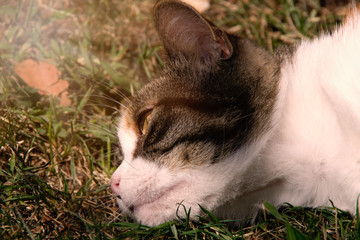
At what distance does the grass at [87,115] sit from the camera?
2.07 m

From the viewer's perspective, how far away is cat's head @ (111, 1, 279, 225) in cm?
197

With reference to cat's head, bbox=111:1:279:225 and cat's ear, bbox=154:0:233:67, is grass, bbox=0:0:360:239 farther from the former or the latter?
cat's ear, bbox=154:0:233:67

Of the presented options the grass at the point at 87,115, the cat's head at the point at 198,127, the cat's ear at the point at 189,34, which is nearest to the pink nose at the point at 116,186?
the cat's head at the point at 198,127

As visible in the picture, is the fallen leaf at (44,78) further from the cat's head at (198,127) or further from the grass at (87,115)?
the cat's head at (198,127)

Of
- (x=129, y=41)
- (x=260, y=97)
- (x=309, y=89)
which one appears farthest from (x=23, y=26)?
(x=309, y=89)

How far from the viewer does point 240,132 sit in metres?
2.03

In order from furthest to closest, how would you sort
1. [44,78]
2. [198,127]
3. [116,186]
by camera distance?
1. [44,78]
2. [116,186]
3. [198,127]

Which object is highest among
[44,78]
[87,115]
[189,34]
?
[189,34]

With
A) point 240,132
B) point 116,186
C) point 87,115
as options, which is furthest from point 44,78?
point 240,132

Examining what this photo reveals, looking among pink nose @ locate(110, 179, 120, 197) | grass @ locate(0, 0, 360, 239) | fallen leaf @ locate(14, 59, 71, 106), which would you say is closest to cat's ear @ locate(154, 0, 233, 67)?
grass @ locate(0, 0, 360, 239)

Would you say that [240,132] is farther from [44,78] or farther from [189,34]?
[44,78]

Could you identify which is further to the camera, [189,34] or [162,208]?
[189,34]

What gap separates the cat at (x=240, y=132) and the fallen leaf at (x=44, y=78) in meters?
0.98

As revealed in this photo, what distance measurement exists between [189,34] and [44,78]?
131 cm
